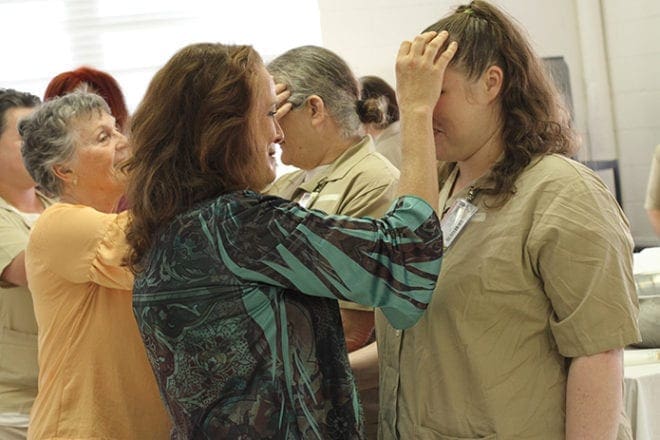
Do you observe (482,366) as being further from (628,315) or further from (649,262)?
(649,262)

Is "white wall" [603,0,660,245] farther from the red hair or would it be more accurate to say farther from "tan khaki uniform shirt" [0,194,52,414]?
"tan khaki uniform shirt" [0,194,52,414]

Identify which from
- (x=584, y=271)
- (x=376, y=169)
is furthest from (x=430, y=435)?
(x=376, y=169)

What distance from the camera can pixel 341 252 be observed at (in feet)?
4.26

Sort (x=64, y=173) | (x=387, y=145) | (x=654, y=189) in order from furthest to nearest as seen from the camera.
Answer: (x=654, y=189) → (x=387, y=145) → (x=64, y=173)

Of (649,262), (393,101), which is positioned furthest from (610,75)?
(649,262)

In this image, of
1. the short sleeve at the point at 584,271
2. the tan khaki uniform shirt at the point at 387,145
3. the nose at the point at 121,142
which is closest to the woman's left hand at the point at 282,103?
the nose at the point at 121,142

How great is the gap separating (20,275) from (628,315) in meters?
1.47

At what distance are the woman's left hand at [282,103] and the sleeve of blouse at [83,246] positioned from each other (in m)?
0.46

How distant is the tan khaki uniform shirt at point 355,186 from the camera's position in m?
1.93

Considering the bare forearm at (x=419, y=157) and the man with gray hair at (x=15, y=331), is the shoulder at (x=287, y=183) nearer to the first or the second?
the man with gray hair at (x=15, y=331)

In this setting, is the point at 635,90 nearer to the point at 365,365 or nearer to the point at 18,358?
the point at 365,365

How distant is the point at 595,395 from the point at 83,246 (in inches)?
38.1

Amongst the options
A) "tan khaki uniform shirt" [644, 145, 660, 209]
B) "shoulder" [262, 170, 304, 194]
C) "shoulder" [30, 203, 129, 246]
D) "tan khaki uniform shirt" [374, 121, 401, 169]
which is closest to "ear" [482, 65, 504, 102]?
"shoulder" [30, 203, 129, 246]

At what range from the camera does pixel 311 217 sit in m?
1.32
